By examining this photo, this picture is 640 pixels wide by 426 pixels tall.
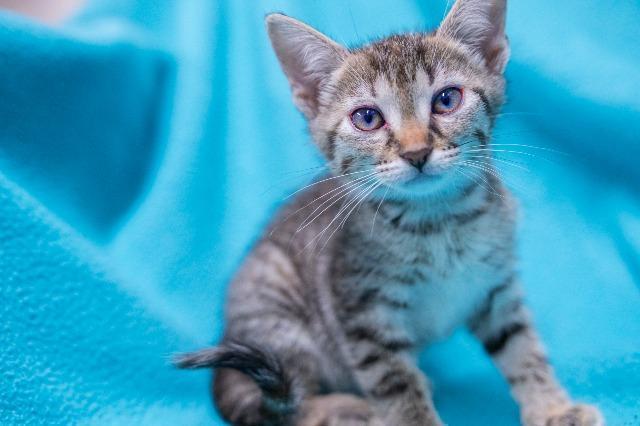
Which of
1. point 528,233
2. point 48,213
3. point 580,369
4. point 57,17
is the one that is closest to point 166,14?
point 57,17

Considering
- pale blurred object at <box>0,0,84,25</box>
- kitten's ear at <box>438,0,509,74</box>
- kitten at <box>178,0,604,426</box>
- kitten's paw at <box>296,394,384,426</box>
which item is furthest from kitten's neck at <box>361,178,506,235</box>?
pale blurred object at <box>0,0,84,25</box>

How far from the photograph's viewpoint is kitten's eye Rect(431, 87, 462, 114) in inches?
41.8

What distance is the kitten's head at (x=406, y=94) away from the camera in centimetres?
102

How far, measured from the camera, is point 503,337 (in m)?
1.25

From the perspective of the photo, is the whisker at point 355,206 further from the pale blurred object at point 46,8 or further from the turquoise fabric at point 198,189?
the pale blurred object at point 46,8

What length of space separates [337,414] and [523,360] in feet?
1.23

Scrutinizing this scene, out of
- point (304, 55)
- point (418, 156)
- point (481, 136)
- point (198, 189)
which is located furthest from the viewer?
point (198, 189)

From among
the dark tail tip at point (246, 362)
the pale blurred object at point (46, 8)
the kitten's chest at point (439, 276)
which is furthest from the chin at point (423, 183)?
the pale blurred object at point (46, 8)

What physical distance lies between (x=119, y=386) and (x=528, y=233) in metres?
1.11

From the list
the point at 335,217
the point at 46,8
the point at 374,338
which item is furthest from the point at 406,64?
the point at 46,8

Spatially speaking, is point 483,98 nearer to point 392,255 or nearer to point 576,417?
point 392,255

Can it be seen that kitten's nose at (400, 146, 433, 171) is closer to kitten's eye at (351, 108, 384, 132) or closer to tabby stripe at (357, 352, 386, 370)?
kitten's eye at (351, 108, 384, 132)

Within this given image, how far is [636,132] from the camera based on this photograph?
1.56 metres

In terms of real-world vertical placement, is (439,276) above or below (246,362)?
above
